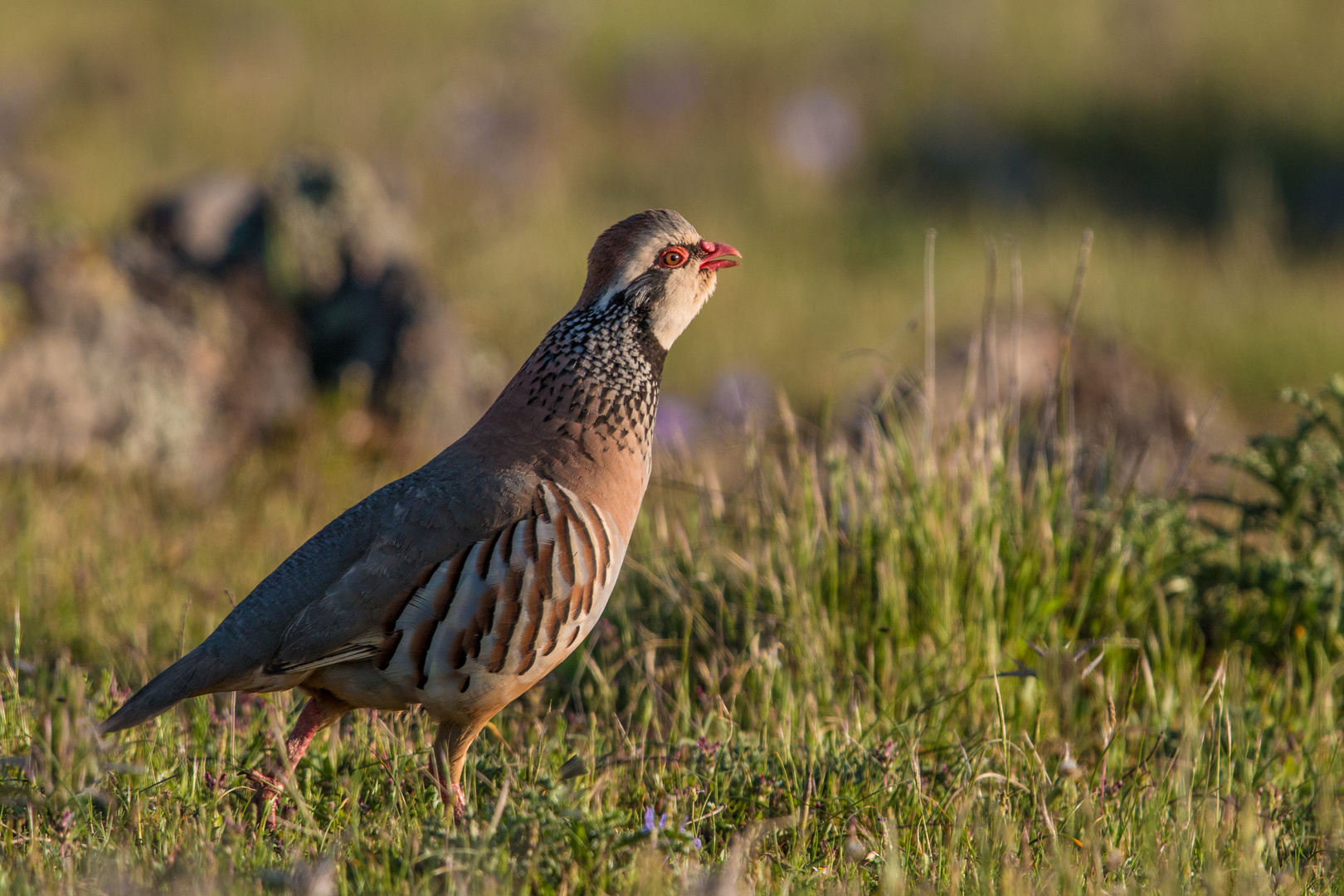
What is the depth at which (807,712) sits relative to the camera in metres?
3.77

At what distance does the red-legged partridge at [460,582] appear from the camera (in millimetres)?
2980

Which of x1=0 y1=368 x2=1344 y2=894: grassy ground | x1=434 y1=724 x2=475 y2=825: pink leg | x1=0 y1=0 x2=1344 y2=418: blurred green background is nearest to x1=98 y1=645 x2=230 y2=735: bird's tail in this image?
x1=0 y1=368 x2=1344 y2=894: grassy ground

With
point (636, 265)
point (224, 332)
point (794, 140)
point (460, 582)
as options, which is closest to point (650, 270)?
point (636, 265)

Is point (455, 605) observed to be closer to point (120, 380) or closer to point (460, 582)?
point (460, 582)

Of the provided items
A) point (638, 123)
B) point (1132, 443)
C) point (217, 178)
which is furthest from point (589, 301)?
point (638, 123)

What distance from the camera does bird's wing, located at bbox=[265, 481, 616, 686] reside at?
298 cm

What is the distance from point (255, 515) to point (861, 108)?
11098 mm

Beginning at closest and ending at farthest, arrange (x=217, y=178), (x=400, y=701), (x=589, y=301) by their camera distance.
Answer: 1. (x=400, y=701)
2. (x=589, y=301)
3. (x=217, y=178)

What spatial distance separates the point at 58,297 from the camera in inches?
235

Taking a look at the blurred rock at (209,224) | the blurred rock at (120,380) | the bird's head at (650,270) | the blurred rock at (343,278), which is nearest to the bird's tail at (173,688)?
the bird's head at (650,270)

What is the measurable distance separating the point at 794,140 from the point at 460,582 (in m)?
12.2

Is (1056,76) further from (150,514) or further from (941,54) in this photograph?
(150,514)

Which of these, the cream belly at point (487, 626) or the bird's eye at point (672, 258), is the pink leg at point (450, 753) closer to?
the cream belly at point (487, 626)

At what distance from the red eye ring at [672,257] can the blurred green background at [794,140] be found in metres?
5.90
